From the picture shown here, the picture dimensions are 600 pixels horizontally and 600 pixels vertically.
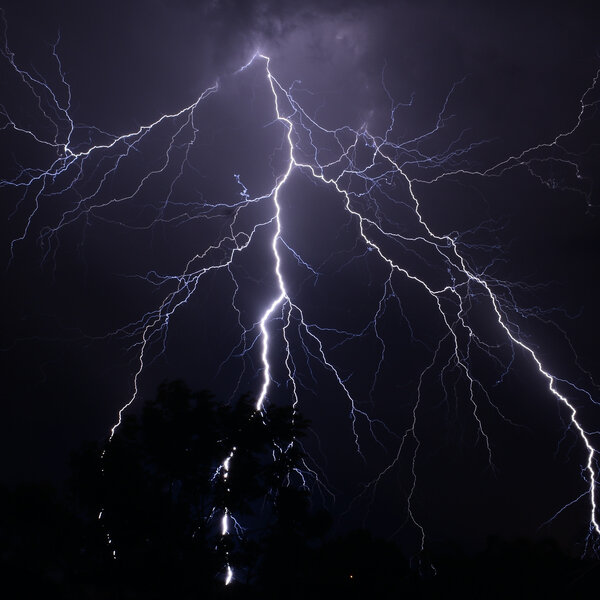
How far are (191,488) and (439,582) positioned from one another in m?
9.13

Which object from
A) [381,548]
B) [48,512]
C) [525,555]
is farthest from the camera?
[381,548]

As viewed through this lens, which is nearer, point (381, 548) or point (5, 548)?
point (5, 548)

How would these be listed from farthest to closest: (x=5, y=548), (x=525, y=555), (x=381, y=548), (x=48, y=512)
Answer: (x=381, y=548)
(x=525, y=555)
(x=5, y=548)
(x=48, y=512)

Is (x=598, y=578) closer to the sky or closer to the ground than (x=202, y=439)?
closer to the ground

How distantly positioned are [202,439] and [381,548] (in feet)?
40.1

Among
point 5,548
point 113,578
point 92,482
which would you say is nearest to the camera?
point 113,578

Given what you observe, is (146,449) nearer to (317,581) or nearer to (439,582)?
(317,581)

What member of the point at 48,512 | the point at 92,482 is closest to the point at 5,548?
the point at 48,512

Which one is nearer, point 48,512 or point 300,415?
point 300,415

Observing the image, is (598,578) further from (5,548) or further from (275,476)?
(5,548)

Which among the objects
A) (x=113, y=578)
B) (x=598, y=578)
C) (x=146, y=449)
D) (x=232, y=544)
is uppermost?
(x=146, y=449)

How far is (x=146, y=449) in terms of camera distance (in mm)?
7711

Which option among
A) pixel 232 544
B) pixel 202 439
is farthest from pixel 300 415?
pixel 232 544

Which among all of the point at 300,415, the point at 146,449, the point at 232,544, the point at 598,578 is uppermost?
the point at 300,415
